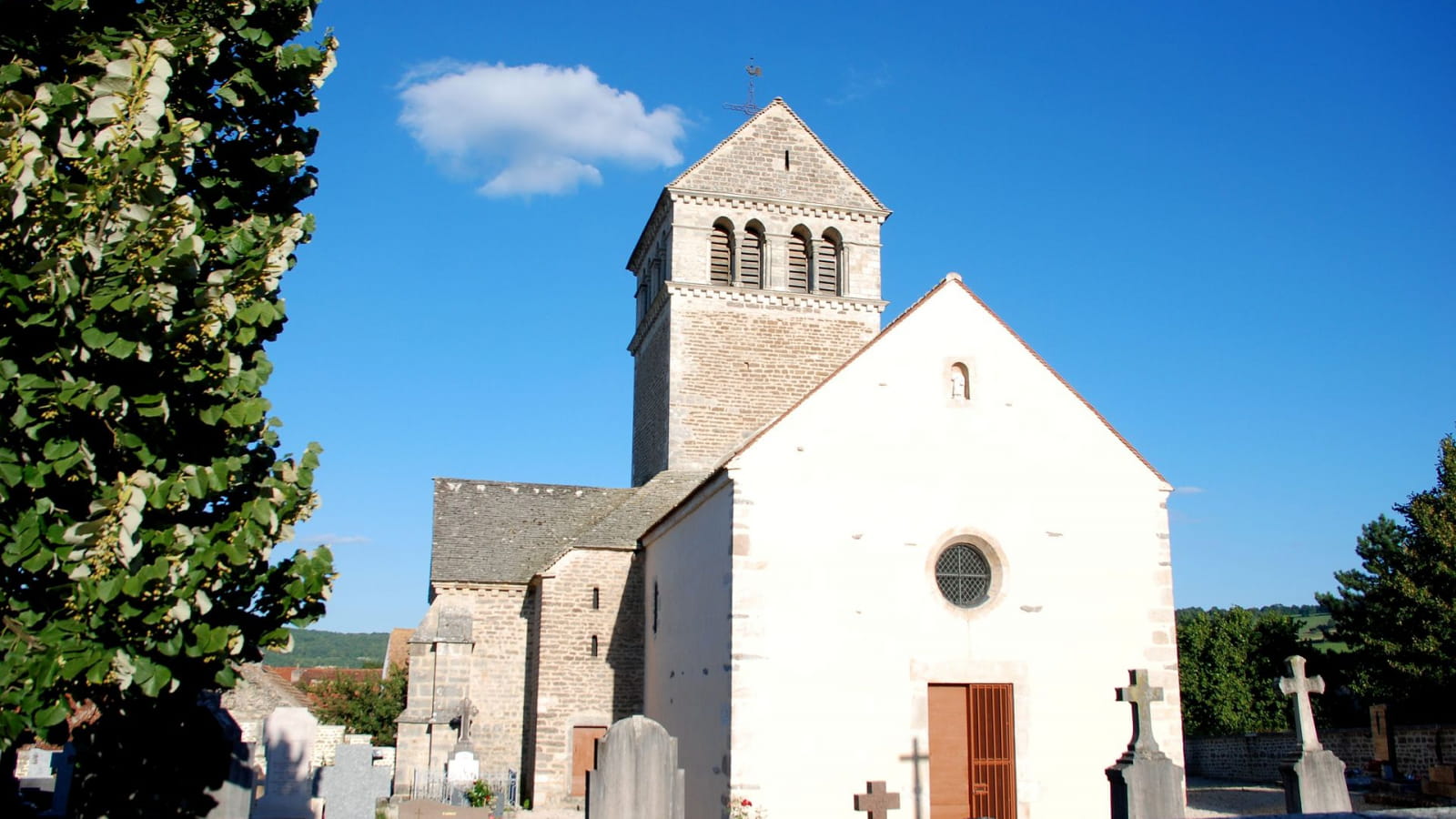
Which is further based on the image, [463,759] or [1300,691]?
[463,759]

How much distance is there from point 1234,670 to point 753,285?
788 inches

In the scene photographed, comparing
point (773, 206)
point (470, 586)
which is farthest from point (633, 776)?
point (773, 206)

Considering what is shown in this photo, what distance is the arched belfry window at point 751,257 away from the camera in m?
24.5

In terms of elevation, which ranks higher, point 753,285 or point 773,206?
point 773,206

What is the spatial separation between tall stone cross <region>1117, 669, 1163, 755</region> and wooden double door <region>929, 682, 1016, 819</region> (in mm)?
3335

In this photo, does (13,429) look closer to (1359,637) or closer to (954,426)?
(954,426)

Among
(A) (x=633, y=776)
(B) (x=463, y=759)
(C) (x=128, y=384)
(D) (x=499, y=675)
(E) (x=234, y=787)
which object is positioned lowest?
(B) (x=463, y=759)

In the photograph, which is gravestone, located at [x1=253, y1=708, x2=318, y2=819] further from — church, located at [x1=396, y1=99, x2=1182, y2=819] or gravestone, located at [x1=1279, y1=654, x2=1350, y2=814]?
gravestone, located at [x1=1279, y1=654, x2=1350, y2=814]

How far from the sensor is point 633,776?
6.89m

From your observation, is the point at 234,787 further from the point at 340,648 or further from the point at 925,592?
the point at 340,648

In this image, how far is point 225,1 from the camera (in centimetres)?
742

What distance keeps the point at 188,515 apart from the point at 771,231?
18696mm

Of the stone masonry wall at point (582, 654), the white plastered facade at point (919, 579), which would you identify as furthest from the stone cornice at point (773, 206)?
the white plastered facade at point (919, 579)

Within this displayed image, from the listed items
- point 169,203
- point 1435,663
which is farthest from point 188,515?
point 1435,663
